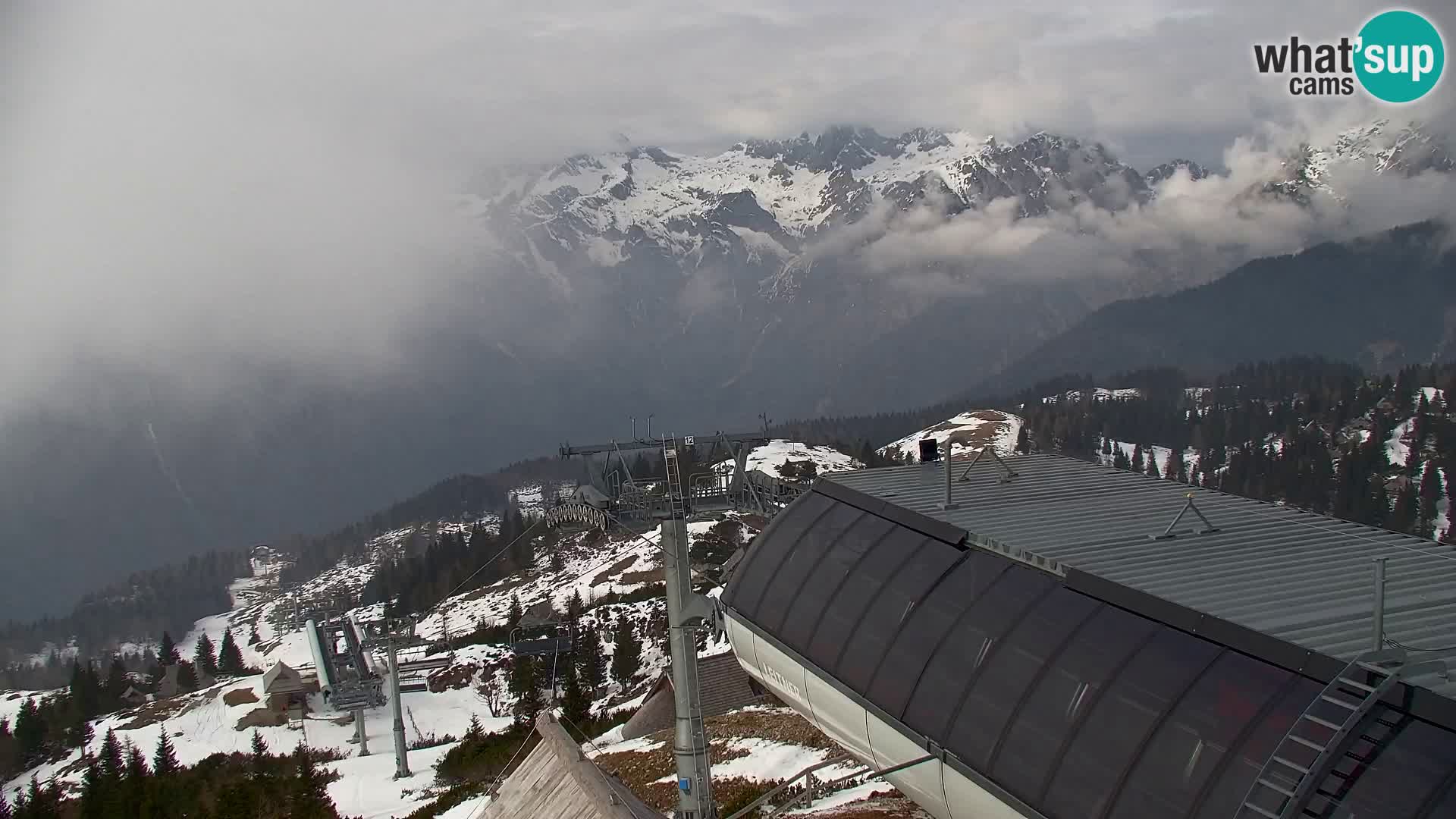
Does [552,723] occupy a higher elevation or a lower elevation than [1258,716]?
lower

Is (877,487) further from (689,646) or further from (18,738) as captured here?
(18,738)

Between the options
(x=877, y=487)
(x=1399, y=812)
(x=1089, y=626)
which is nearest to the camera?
(x=1399, y=812)

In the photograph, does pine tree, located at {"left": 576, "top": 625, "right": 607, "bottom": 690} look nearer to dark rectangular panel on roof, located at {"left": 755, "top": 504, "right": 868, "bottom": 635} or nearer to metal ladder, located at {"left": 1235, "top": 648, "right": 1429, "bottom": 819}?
dark rectangular panel on roof, located at {"left": 755, "top": 504, "right": 868, "bottom": 635}

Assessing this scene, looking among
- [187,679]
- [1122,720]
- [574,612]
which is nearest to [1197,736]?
[1122,720]

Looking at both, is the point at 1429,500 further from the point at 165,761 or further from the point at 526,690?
the point at 165,761

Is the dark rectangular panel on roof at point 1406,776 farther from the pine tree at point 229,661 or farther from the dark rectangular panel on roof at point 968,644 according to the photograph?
the pine tree at point 229,661

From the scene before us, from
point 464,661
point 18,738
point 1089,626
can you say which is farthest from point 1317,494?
point 18,738
